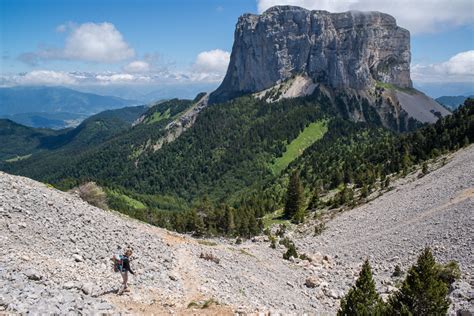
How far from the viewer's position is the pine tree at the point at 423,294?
2778 cm

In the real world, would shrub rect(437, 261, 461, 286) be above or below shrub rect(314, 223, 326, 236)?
above

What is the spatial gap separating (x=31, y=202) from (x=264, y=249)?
35047 mm

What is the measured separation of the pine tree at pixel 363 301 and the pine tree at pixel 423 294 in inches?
55.0

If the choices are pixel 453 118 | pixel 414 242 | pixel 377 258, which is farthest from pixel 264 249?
pixel 453 118

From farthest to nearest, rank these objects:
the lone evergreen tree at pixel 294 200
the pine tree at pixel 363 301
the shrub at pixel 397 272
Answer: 1. the lone evergreen tree at pixel 294 200
2. the shrub at pixel 397 272
3. the pine tree at pixel 363 301

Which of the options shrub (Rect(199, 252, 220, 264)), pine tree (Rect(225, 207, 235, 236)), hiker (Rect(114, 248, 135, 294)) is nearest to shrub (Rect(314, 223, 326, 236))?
pine tree (Rect(225, 207, 235, 236))

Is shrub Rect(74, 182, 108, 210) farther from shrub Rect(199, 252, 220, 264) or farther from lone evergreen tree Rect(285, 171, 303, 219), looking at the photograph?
lone evergreen tree Rect(285, 171, 303, 219)

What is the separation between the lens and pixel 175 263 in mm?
32219

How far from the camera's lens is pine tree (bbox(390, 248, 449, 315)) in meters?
27.8

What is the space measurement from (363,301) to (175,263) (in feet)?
49.6

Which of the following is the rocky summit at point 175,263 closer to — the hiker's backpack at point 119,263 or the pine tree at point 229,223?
the hiker's backpack at point 119,263

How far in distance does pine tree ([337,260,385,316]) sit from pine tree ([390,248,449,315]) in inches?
55.0

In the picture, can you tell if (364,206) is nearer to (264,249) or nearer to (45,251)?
(264,249)

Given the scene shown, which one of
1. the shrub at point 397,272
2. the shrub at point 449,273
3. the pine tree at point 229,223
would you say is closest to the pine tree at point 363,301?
the shrub at point 449,273
